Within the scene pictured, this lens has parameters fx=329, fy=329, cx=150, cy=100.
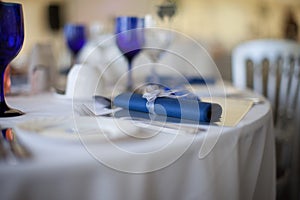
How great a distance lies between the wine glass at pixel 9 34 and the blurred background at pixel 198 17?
3.06m

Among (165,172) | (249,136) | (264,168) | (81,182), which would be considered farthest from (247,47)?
(81,182)

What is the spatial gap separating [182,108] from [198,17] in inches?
241

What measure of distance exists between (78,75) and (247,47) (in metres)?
1.04

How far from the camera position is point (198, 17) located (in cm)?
648

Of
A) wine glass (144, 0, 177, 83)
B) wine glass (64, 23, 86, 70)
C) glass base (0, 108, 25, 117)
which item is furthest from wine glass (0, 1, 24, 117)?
wine glass (64, 23, 86, 70)

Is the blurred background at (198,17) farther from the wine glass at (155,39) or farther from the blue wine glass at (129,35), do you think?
the blue wine glass at (129,35)

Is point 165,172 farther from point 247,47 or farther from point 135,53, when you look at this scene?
point 247,47

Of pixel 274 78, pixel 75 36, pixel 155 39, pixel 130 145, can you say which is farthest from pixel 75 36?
pixel 130 145

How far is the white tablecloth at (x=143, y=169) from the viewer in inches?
17.1

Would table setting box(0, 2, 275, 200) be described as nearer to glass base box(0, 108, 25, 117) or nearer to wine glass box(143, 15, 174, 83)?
glass base box(0, 108, 25, 117)

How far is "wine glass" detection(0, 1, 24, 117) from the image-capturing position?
2.25 feet

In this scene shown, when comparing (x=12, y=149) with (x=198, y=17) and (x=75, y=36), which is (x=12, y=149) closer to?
(x=75, y=36)

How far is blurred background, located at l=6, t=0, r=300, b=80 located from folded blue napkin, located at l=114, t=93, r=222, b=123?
3.07m

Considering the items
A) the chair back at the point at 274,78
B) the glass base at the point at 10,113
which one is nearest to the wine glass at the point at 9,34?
the glass base at the point at 10,113
